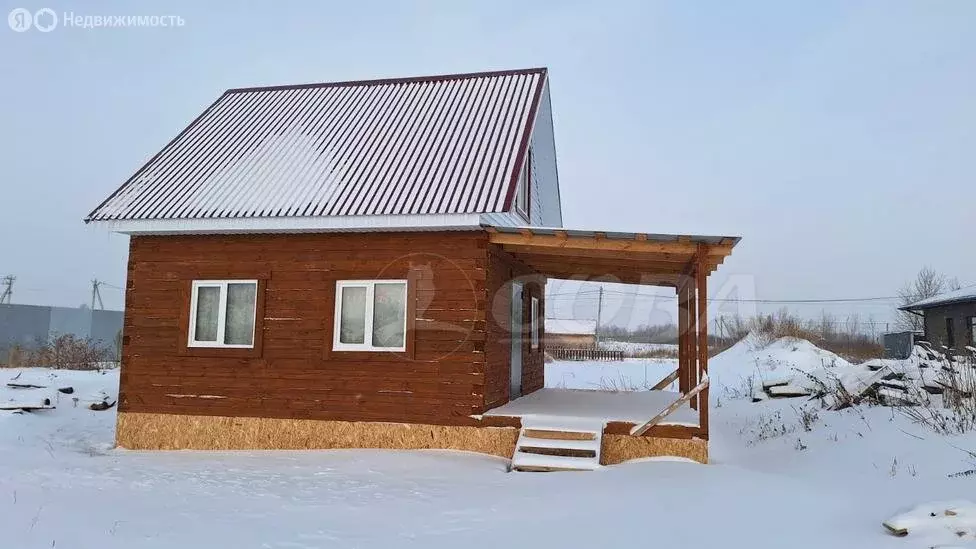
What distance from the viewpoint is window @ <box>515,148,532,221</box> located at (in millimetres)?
10672

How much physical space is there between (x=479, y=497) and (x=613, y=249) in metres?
3.54

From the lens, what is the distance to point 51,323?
141 ft

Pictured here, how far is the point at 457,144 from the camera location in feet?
33.7

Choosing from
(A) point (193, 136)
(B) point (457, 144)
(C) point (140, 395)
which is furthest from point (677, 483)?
(A) point (193, 136)

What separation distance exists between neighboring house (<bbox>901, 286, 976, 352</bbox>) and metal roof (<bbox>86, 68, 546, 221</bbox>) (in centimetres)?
1893

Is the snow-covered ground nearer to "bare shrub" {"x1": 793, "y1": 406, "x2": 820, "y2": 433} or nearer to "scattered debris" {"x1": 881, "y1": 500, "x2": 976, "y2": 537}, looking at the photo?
"bare shrub" {"x1": 793, "y1": 406, "x2": 820, "y2": 433}

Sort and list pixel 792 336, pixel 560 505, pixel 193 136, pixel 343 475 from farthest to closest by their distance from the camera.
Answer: pixel 792 336
pixel 193 136
pixel 343 475
pixel 560 505

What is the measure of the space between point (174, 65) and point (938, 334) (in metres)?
29.4

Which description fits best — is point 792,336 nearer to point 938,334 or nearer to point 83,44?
point 938,334

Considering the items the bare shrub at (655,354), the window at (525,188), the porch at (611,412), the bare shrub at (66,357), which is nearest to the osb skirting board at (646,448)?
the porch at (611,412)

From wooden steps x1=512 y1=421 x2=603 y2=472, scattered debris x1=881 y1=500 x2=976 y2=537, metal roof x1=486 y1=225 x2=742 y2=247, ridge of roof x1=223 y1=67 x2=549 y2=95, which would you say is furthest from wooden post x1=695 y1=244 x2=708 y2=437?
ridge of roof x1=223 y1=67 x2=549 y2=95

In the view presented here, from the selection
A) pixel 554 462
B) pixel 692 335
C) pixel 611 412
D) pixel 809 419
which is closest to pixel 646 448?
pixel 611 412

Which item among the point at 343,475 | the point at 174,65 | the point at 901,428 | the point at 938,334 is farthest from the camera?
the point at 938,334

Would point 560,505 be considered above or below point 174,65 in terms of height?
below
